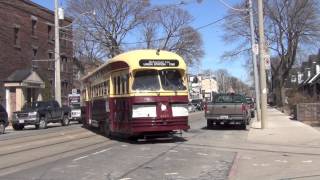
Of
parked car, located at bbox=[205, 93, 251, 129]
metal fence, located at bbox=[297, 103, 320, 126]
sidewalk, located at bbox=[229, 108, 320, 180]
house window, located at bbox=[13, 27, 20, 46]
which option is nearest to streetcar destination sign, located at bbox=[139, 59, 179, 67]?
sidewalk, located at bbox=[229, 108, 320, 180]

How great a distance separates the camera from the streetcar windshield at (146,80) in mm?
20716

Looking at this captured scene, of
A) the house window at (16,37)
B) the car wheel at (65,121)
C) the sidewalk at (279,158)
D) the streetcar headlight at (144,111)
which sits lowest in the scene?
the sidewalk at (279,158)

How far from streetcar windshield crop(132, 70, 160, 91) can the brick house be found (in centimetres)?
2954

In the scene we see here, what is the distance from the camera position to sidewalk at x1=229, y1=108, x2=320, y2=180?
13016 millimetres

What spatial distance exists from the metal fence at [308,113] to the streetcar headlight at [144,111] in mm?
16586

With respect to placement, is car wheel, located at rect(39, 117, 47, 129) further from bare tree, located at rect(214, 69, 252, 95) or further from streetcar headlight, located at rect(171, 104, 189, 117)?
bare tree, located at rect(214, 69, 252, 95)

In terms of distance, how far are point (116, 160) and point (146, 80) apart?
555 centimetres

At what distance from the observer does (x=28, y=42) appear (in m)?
53.9

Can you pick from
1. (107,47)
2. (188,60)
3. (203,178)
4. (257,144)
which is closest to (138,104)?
(257,144)

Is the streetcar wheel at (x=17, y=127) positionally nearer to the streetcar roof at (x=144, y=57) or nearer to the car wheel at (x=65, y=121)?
the car wheel at (x=65, y=121)

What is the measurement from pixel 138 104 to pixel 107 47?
50672 mm

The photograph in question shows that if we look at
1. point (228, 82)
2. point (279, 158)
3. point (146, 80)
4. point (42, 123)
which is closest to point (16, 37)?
point (42, 123)

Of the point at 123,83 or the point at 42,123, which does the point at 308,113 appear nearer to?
the point at 42,123

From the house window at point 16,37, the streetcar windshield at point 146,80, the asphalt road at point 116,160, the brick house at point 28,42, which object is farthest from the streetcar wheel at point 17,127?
the streetcar windshield at point 146,80
